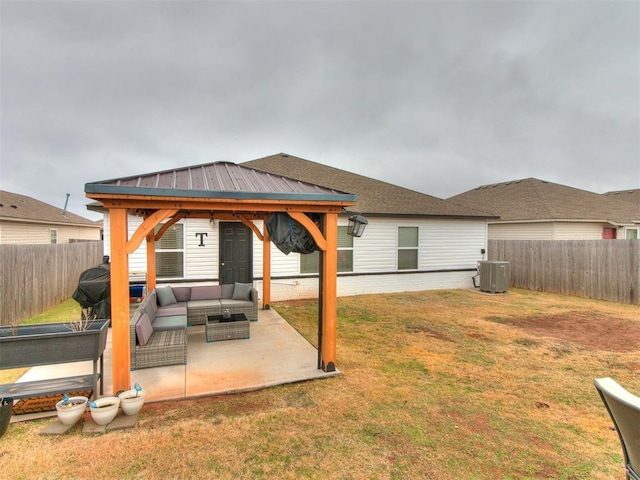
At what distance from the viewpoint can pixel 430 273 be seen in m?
12.2

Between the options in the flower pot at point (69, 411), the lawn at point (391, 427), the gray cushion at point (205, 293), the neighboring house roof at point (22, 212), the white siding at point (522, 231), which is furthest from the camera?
the white siding at point (522, 231)

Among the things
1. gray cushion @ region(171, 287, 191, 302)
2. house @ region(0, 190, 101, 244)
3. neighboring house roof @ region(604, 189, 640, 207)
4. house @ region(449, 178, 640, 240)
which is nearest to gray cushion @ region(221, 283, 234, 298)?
gray cushion @ region(171, 287, 191, 302)

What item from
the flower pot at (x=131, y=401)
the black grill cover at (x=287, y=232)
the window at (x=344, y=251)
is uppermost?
the black grill cover at (x=287, y=232)

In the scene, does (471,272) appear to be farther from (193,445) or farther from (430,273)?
(193,445)

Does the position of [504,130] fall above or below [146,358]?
above

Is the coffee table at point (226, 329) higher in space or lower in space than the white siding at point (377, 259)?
lower

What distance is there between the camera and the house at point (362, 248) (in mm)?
9367

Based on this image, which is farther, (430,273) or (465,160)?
(465,160)

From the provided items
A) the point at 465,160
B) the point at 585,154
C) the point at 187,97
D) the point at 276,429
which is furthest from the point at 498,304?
the point at 585,154

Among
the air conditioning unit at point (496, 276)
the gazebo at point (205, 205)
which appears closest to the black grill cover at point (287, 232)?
the gazebo at point (205, 205)

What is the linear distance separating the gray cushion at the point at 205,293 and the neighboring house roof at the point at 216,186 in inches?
139

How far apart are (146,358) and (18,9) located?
900 cm

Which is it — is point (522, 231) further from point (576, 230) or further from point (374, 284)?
point (374, 284)

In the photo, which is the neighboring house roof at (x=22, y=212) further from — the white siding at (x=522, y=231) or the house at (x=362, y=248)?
the white siding at (x=522, y=231)
